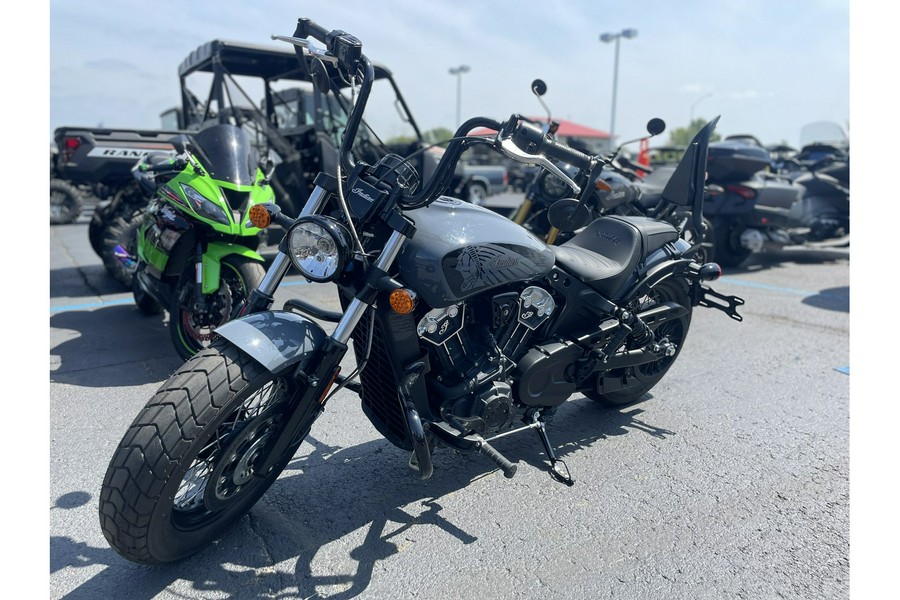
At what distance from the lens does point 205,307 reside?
159 inches

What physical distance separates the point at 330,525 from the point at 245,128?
6.52 metres

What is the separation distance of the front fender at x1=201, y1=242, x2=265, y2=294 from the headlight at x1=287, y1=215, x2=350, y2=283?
1.95 m

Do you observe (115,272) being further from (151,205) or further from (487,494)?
(487,494)

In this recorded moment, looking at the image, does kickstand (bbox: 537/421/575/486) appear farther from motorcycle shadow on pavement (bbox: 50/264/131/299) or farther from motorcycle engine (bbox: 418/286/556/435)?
motorcycle shadow on pavement (bbox: 50/264/131/299)

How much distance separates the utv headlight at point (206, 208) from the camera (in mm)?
4074

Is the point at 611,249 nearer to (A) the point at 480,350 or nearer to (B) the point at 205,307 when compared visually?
(A) the point at 480,350

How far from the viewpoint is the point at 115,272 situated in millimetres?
6387

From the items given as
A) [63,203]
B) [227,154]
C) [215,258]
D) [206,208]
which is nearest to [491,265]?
[215,258]

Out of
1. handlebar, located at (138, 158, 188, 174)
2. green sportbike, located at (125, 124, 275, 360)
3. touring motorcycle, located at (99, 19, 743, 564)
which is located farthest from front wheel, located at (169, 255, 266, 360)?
touring motorcycle, located at (99, 19, 743, 564)

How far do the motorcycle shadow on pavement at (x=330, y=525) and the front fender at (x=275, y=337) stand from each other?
29.4 inches

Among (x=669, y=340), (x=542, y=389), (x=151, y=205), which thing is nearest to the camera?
(x=542, y=389)

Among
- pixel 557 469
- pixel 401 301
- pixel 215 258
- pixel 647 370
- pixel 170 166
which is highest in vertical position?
pixel 170 166

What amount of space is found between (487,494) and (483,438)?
12.6 inches

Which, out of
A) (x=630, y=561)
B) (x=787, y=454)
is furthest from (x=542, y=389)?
(x=787, y=454)
